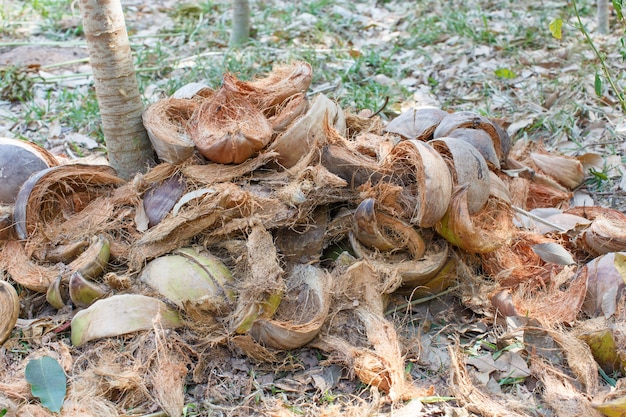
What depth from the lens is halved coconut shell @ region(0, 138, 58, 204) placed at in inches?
94.0

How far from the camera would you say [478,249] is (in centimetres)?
225

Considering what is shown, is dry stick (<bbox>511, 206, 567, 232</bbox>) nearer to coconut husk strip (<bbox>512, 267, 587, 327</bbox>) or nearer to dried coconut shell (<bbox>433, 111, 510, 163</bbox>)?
coconut husk strip (<bbox>512, 267, 587, 327</bbox>)

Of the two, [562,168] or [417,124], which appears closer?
[417,124]

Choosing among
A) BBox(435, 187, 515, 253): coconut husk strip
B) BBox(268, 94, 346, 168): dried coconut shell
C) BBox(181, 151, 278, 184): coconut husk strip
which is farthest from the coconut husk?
BBox(435, 187, 515, 253): coconut husk strip

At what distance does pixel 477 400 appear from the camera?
5.98 ft

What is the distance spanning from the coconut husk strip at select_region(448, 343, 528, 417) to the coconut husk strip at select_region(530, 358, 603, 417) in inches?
3.6

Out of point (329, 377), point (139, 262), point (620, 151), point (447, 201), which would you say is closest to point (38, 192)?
point (139, 262)

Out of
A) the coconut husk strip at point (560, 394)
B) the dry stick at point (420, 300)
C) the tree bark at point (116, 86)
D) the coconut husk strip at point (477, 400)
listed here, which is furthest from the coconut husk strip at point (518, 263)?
the tree bark at point (116, 86)

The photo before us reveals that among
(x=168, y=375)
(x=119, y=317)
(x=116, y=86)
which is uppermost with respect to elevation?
(x=116, y=86)

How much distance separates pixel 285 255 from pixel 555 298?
0.98m

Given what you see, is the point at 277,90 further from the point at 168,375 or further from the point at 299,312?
the point at 168,375

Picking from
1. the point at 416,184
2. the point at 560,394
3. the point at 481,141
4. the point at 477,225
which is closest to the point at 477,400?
the point at 560,394

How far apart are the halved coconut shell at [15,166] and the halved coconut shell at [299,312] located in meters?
1.12

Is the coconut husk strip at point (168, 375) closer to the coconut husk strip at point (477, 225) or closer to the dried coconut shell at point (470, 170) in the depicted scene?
the coconut husk strip at point (477, 225)
